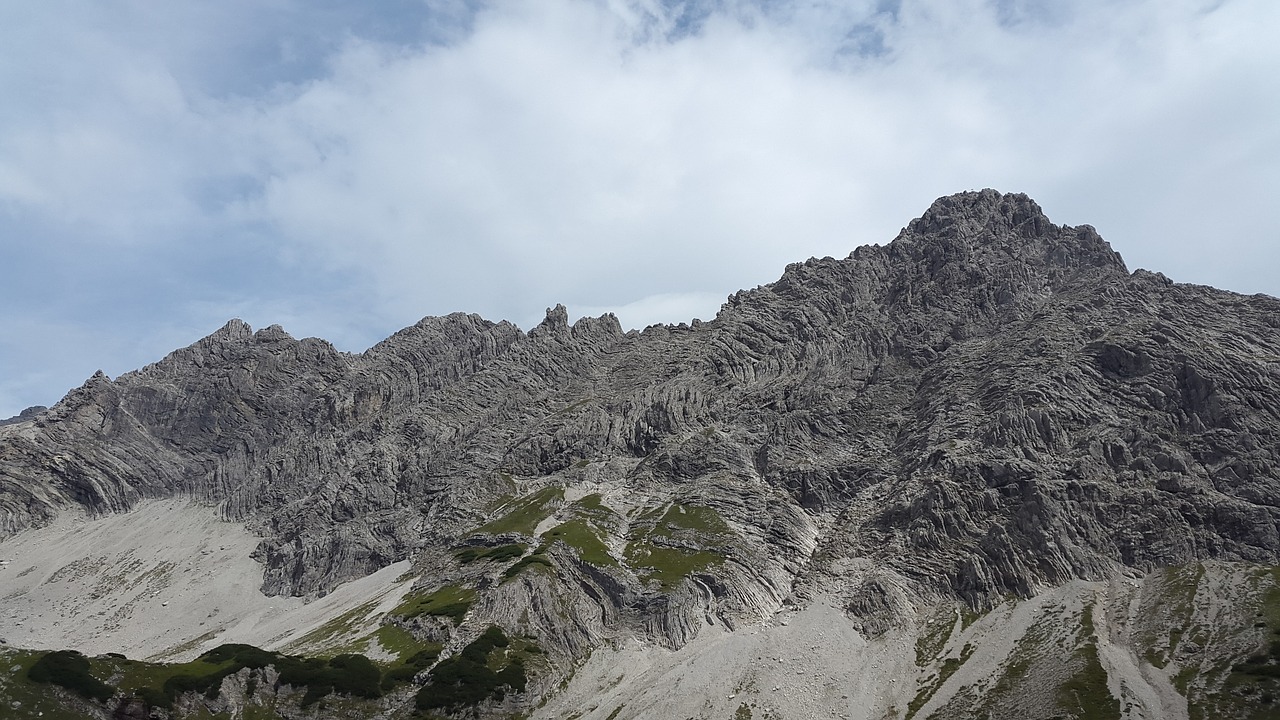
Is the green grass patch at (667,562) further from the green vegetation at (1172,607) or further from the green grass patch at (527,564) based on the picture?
the green vegetation at (1172,607)

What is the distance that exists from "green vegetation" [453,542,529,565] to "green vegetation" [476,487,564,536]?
17.5 feet

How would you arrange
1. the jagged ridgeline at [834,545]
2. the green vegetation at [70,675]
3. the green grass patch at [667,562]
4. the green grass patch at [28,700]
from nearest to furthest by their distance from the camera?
the green grass patch at [28,700]
the green vegetation at [70,675]
the jagged ridgeline at [834,545]
the green grass patch at [667,562]

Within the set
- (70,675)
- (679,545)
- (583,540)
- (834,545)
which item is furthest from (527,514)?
(70,675)

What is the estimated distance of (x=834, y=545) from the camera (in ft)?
464

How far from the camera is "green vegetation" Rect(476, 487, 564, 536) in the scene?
159375mm

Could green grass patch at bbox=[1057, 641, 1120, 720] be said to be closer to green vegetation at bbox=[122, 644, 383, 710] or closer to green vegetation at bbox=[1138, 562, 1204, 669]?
green vegetation at bbox=[1138, 562, 1204, 669]

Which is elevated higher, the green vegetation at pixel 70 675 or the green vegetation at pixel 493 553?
the green vegetation at pixel 493 553

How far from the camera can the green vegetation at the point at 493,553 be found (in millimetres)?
142750

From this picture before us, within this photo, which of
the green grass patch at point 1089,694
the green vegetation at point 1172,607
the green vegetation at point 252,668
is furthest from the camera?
the green vegetation at point 1172,607

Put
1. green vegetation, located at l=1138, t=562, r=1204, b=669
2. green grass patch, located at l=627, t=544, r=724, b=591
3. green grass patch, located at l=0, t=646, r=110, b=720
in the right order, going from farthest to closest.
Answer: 1. green grass patch, located at l=627, t=544, r=724, b=591
2. green vegetation, located at l=1138, t=562, r=1204, b=669
3. green grass patch, located at l=0, t=646, r=110, b=720

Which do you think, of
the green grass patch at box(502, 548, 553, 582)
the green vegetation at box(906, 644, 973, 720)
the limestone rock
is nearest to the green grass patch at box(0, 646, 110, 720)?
the limestone rock

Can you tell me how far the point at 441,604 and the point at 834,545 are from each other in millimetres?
64680

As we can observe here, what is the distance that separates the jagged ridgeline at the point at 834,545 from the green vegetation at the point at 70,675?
29 centimetres

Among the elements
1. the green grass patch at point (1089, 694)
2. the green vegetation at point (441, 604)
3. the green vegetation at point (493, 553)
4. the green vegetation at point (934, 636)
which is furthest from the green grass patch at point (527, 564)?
the green grass patch at point (1089, 694)
